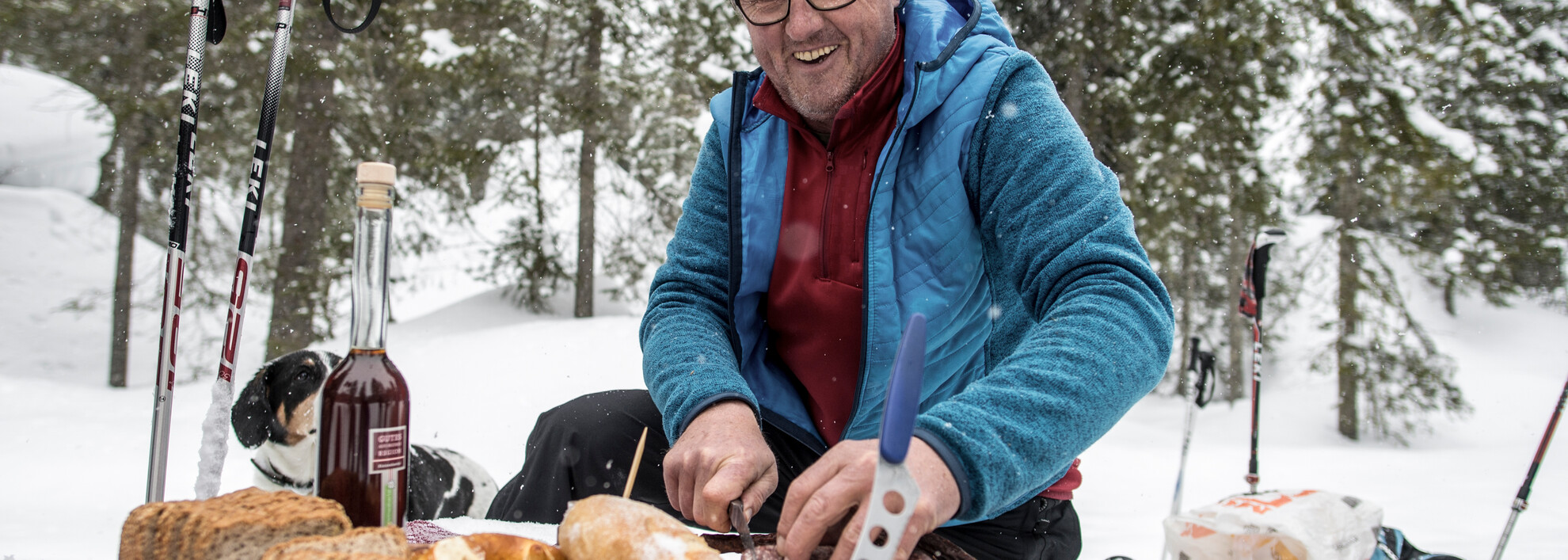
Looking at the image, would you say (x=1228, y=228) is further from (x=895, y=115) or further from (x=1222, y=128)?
(x=895, y=115)

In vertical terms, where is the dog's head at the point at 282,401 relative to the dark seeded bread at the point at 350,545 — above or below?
below

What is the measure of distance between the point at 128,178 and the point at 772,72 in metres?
11.0

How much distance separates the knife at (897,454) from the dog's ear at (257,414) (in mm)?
2270

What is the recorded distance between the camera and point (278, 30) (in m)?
1.47

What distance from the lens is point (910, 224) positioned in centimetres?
183

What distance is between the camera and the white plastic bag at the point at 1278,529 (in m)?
2.42

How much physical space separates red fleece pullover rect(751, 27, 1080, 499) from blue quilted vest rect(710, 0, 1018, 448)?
0.04 meters

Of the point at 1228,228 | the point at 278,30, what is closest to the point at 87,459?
the point at 278,30

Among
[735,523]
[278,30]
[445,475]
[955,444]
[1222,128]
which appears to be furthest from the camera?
[1222,128]

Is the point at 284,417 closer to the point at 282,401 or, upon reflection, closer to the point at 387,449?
the point at 282,401

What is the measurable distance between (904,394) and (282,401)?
2336 millimetres

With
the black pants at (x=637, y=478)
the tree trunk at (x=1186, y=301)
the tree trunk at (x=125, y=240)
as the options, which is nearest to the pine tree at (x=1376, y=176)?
the tree trunk at (x=1186, y=301)

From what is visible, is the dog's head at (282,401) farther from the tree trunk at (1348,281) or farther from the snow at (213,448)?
the tree trunk at (1348,281)

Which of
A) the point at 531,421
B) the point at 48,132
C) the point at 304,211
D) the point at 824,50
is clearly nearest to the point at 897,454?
the point at 824,50
